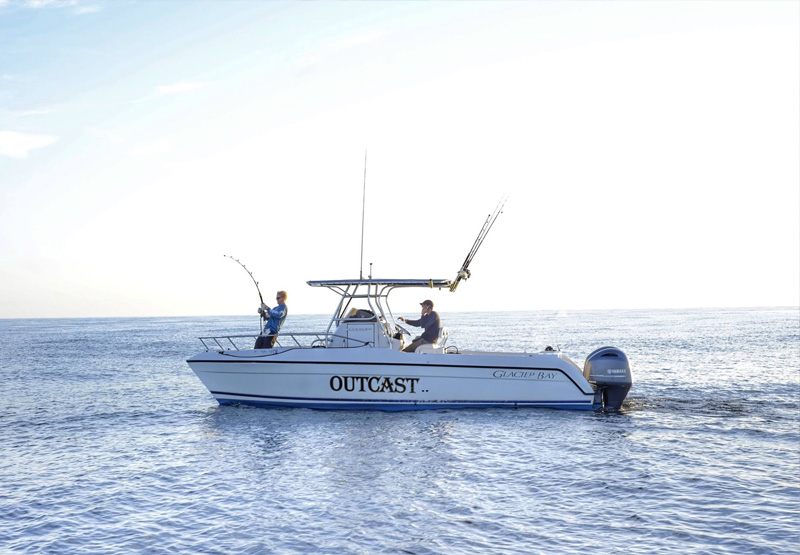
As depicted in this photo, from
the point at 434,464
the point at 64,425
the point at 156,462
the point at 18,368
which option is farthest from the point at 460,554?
the point at 18,368

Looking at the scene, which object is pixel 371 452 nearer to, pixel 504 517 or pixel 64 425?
pixel 504 517

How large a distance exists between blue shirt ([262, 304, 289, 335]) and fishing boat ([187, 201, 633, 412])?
65 cm

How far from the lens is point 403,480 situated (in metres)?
9.95

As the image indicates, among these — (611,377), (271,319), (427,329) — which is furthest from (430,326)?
(611,377)

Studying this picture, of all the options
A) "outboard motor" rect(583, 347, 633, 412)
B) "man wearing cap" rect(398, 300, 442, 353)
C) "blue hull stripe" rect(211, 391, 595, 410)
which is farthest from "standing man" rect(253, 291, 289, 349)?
"outboard motor" rect(583, 347, 633, 412)

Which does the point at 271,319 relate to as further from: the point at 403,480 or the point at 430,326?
the point at 403,480

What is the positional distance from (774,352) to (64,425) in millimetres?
37218

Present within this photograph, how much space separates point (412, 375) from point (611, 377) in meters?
4.91

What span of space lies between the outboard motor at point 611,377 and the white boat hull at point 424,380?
217 millimetres

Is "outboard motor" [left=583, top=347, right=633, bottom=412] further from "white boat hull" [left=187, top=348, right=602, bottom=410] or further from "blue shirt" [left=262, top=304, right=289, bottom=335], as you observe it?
"blue shirt" [left=262, top=304, right=289, bottom=335]

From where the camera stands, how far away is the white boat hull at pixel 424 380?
15.7 meters

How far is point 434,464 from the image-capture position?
1094 cm

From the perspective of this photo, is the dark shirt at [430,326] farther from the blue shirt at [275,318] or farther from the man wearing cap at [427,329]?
the blue shirt at [275,318]

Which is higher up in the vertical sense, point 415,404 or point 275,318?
point 275,318
